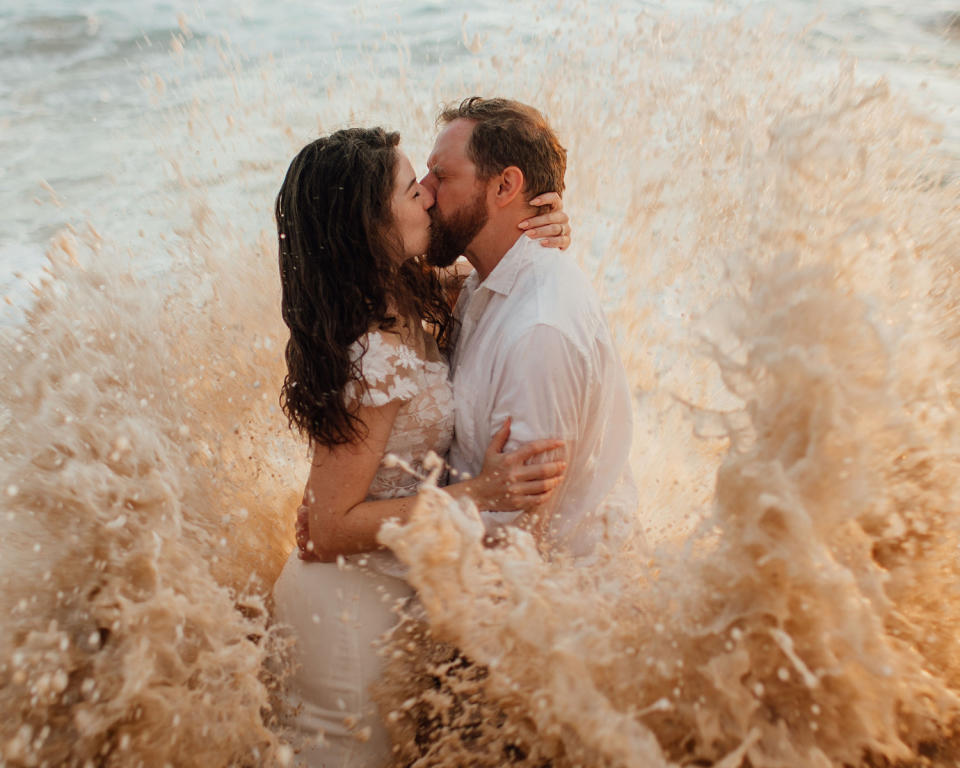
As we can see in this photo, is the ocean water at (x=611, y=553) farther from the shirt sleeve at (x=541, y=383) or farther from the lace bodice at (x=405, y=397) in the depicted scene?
the lace bodice at (x=405, y=397)

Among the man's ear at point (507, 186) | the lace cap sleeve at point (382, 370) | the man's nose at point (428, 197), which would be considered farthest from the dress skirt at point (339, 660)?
the man's ear at point (507, 186)

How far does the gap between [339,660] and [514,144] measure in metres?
2.07

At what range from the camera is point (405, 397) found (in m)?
2.63

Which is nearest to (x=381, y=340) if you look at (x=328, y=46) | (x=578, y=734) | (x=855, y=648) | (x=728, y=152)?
(x=578, y=734)

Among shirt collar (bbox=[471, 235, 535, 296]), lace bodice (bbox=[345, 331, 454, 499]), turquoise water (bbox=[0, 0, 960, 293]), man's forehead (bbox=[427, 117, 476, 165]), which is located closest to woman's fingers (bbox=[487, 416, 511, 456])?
lace bodice (bbox=[345, 331, 454, 499])

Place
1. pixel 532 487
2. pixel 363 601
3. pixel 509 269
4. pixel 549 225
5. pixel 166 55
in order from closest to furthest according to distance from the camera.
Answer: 1. pixel 532 487
2. pixel 363 601
3. pixel 509 269
4. pixel 549 225
5. pixel 166 55

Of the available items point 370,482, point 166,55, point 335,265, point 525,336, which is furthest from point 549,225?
point 166,55

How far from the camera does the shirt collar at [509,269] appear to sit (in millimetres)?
2852

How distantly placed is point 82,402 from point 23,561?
2.07 feet

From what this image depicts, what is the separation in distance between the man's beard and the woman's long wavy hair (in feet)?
0.86

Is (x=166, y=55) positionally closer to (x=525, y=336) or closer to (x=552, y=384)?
(x=525, y=336)

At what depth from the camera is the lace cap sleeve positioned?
259cm

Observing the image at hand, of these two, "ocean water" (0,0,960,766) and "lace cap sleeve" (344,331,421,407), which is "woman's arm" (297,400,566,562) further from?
"ocean water" (0,0,960,766)

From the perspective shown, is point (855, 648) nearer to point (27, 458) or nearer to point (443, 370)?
point (443, 370)
